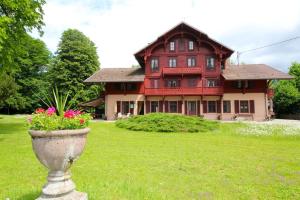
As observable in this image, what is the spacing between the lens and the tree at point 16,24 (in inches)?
619

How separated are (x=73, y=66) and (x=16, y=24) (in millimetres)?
30370

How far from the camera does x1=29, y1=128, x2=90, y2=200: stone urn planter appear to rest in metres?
4.50

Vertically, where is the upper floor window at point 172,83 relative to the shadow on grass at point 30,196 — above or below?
above

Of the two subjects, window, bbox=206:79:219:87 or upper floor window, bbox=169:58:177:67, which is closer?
window, bbox=206:79:219:87

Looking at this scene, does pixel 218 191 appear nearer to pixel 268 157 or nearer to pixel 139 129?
pixel 268 157

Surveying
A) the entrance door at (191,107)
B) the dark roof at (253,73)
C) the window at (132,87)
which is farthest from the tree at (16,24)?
the dark roof at (253,73)

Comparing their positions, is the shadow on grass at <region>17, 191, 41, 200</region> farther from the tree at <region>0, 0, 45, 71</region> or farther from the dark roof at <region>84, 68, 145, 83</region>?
the dark roof at <region>84, 68, 145, 83</region>

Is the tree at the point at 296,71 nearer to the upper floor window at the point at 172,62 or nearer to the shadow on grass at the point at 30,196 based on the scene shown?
Result: the upper floor window at the point at 172,62

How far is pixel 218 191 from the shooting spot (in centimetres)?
605

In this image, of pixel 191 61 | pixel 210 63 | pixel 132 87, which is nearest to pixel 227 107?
pixel 210 63

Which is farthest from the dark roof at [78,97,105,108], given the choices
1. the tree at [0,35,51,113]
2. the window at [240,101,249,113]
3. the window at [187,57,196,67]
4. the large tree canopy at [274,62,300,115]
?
the large tree canopy at [274,62,300,115]

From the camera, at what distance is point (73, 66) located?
46.7 meters

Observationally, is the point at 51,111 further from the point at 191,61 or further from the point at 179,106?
the point at 191,61

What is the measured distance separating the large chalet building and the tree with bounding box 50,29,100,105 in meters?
12.6
